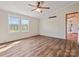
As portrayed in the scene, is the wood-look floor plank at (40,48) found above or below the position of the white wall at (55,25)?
below

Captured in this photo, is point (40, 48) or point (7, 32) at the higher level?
point (7, 32)

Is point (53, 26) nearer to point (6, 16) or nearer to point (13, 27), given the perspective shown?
point (13, 27)

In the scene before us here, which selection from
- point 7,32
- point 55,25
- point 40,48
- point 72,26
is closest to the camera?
point 7,32

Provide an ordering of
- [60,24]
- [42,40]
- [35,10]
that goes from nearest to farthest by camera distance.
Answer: [35,10], [60,24], [42,40]

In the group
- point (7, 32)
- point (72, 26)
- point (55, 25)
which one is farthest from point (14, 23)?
point (72, 26)

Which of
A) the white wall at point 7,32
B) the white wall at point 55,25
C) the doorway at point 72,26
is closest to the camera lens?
the white wall at point 7,32

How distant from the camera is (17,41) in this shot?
2.36 m

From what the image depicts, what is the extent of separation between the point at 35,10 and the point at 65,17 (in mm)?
763

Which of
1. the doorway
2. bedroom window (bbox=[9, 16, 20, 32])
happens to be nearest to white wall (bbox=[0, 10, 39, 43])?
bedroom window (bbox=[9, 16, 20, 32])

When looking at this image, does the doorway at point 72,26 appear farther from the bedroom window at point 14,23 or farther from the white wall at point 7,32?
the bedroom window at point 14,23

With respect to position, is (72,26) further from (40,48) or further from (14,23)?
(14,23)

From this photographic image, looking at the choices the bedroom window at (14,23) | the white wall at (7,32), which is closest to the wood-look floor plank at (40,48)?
the white wall at (7,32)

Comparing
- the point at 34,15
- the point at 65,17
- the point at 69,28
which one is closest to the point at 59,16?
the point at 65,17

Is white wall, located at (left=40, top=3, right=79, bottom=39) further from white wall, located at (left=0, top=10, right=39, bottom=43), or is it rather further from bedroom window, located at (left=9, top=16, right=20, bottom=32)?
bedroom window, located at (left=9, top=16, right=20, bottom=32)
